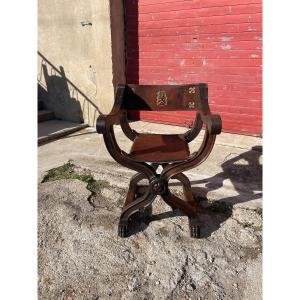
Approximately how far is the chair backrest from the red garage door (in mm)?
2909

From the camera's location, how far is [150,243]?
2568 millimetres

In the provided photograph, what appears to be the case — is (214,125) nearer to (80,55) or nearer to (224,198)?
(224,198)

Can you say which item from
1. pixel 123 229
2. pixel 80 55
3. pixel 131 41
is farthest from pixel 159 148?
pixel 80 55

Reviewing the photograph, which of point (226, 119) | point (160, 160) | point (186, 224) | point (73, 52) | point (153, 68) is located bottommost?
point (186, 224)

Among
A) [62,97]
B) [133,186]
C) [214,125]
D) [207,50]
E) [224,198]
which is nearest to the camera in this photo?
[214,125]

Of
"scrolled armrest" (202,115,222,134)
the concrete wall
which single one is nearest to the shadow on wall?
the concrete wall

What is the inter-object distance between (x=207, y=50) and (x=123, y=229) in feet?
12.8

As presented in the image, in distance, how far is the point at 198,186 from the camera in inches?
139

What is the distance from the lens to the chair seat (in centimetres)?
257

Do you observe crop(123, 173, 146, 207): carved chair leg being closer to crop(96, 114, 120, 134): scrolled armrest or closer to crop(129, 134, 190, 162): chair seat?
crop(129, 134, 190, 162): chair seat

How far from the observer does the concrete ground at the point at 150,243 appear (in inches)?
84.1

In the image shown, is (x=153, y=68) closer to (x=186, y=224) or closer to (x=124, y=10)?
(x=124, y=10)

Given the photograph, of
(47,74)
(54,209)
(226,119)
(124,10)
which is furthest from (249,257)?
(47,74)

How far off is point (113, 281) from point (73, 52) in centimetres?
522
